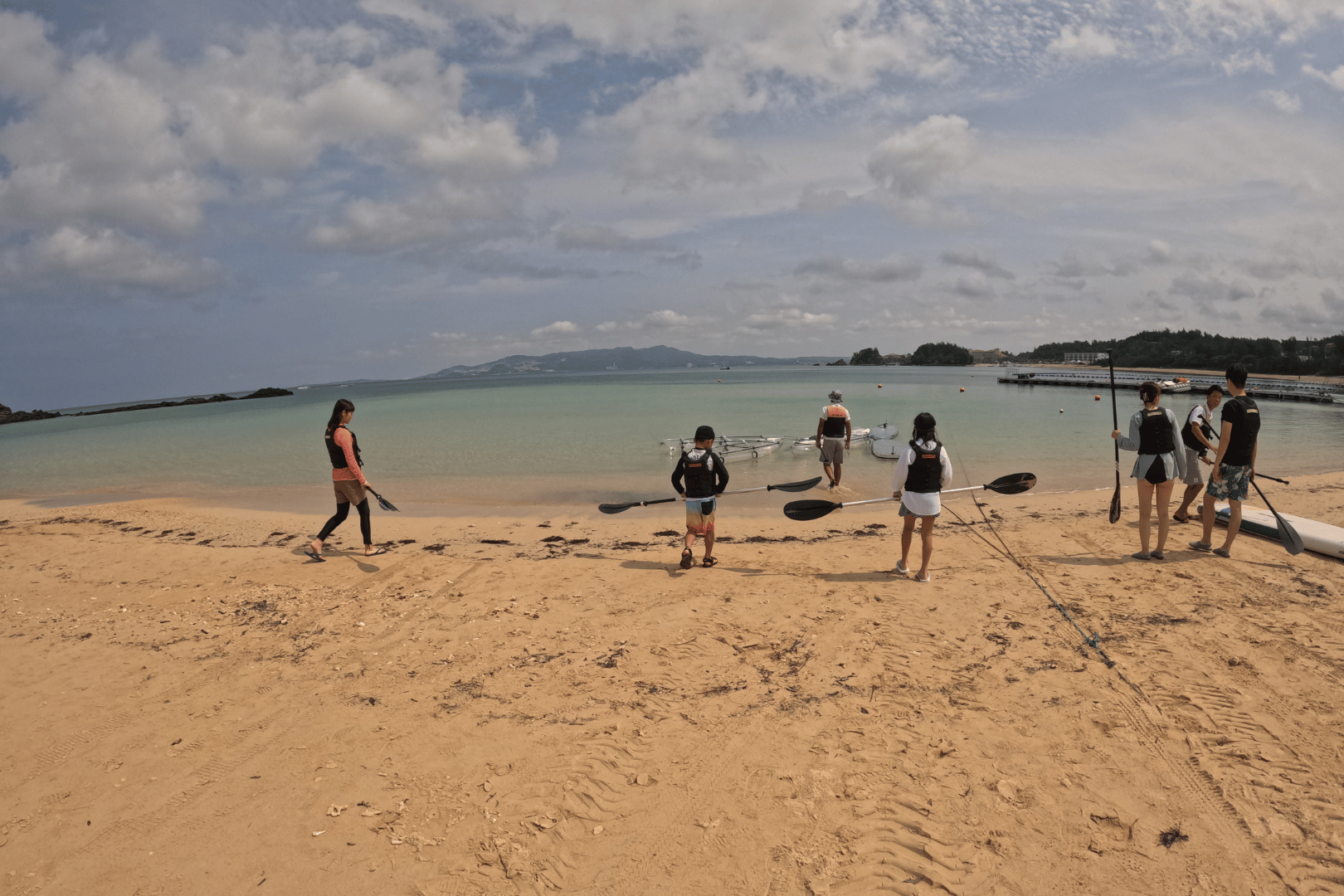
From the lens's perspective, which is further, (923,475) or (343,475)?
(343,475)

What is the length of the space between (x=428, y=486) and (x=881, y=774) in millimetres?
14374

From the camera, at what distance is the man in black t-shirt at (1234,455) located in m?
6.87

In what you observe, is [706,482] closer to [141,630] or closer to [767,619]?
[767,619]

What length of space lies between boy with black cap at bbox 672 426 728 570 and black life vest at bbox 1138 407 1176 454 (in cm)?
496

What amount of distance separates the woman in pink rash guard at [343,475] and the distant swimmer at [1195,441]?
1100cm

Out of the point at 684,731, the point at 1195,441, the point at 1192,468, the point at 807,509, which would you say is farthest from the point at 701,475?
the point at 1192,468

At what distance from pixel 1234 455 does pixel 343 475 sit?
11.1m

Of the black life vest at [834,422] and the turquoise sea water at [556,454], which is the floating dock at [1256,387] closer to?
the turquoise sea water at [556,454]

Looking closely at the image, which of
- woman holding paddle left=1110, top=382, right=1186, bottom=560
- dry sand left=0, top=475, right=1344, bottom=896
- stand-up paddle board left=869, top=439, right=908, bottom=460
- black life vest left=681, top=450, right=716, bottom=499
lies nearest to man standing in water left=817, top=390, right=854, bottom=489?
stand-up paddle board left=869, top=439, right=908, bottom=460

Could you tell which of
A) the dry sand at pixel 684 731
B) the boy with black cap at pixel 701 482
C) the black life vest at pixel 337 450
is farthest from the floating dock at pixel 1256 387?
the black life vest at pixel 337 450

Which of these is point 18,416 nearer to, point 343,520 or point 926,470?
point 343,520

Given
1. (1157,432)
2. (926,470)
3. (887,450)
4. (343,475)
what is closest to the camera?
(926,470)

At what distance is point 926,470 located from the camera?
21.6ft

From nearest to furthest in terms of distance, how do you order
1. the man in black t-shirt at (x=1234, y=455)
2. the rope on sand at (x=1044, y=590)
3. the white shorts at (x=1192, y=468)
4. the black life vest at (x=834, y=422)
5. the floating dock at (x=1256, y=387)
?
the rope on sand at (x=1044, y=590), the man in black t-shirt at (x=1234, y=455), the white shorts at (x=1192, y=468), the black life vest at (x=834, y=422), the floating dock at (x=1256, y=387)
